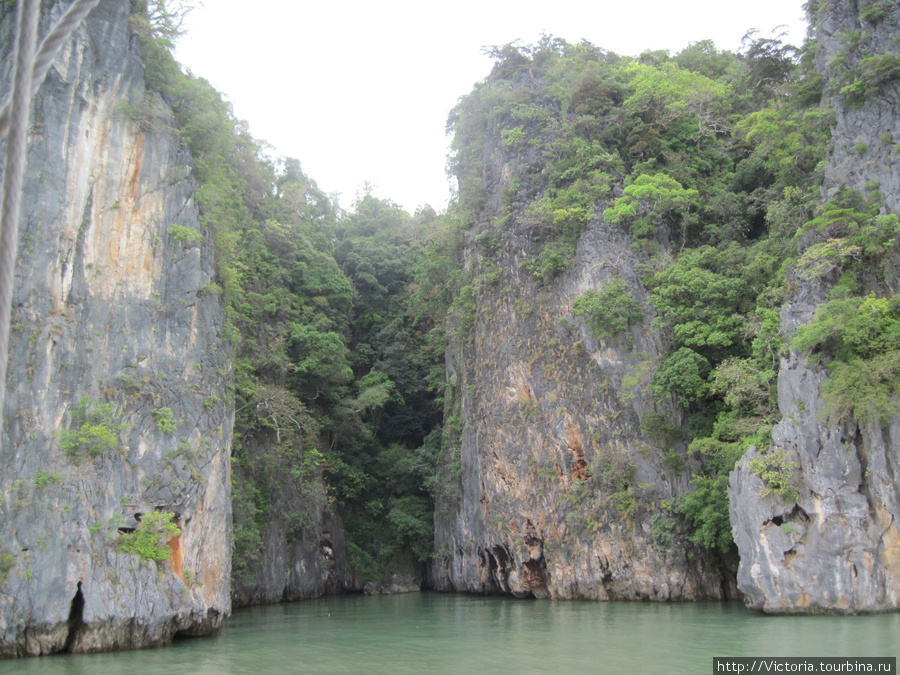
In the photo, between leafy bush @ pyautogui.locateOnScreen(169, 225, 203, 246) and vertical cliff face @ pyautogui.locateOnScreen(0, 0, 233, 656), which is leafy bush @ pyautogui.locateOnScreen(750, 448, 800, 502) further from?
leafy bush @ pyautogui.locateOnScreen(169, 225, 203, 246)

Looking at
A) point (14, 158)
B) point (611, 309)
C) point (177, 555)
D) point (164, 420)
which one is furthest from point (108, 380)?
point (611, 309)

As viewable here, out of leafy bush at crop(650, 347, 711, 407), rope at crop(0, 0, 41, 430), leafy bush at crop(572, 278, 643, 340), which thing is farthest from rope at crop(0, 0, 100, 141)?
leafy bush at crop(572, 278, 643, 340)

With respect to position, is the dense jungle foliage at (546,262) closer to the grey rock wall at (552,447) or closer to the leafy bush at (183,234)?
the grey rock wall at (552,447)

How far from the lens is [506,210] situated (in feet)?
90.3

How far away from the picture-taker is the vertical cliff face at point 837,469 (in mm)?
13945

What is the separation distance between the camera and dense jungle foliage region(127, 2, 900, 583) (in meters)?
18.0

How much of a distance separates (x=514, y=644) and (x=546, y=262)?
49.0 ft

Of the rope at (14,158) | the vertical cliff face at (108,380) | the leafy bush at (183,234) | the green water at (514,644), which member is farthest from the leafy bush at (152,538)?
the rope at (14,158)

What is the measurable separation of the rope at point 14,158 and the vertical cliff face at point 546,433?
19467 millimetres

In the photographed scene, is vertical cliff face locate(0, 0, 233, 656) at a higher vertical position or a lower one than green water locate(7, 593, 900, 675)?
higher

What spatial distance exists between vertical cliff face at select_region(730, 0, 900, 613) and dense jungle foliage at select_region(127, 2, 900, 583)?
0.47 m

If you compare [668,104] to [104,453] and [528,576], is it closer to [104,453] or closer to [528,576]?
[528,576]

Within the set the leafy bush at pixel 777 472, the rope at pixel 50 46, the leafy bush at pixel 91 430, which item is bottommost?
the leafy bush at pixel 777 472

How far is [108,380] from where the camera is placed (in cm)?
1536
